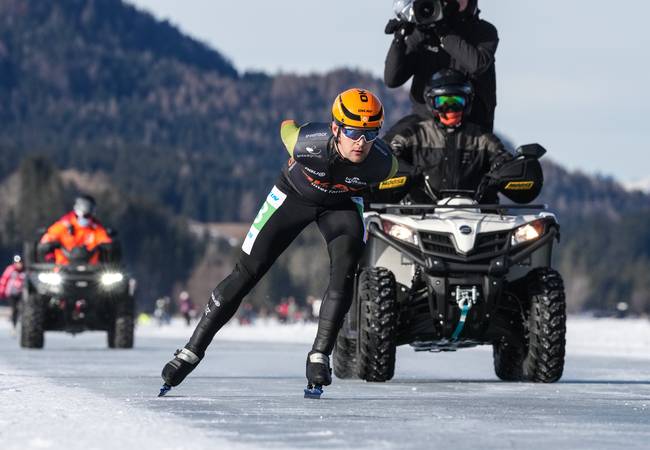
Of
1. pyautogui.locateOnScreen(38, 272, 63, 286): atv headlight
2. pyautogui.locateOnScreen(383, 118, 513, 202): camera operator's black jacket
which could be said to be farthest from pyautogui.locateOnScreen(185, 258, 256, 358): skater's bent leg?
pyautogui.locateOnScreen(38, 272, 63, 286): atv headlight

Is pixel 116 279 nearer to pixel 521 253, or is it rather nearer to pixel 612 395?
pixel 521 253

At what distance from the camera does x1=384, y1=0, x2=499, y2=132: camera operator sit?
14.4 m

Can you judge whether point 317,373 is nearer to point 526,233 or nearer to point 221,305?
point 221,305

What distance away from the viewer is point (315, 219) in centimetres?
1109

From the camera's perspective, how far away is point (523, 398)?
427 inches

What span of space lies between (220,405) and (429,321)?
11.4 feet

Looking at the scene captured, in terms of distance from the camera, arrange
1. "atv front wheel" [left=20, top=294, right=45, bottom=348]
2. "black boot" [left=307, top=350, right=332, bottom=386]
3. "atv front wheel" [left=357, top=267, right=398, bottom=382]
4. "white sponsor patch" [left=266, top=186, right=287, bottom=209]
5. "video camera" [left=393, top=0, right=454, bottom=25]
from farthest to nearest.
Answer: "atv front wheel" [left=20, top=294, right=45, bottom=348] < "video camera" [left=393, top=0, right=454, bottom=25] < "atv front wheel" [left=357, top=267, right=398, bottom=382] < "white sponsor patch" [left=266, top=186, right=287, bottom=209] < "black boot" [left=307, top=350, right=332, bottom=386]

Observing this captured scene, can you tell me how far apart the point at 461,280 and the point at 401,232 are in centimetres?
62

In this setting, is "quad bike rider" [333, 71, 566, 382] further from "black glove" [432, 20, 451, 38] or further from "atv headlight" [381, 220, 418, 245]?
"black glove" [432, 20, 451, 38]

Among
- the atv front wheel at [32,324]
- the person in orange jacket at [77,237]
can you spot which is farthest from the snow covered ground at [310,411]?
the person in orange jacket at [77,237]

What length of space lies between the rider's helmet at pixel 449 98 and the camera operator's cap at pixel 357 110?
338 centimetres

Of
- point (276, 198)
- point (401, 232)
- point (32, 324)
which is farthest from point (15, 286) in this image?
point (276, 198)

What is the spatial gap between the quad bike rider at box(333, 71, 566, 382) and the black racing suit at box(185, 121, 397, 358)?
181cm

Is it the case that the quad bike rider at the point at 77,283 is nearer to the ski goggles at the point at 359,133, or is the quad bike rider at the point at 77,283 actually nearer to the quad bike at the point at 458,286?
the quad bike at the point at 458,286
